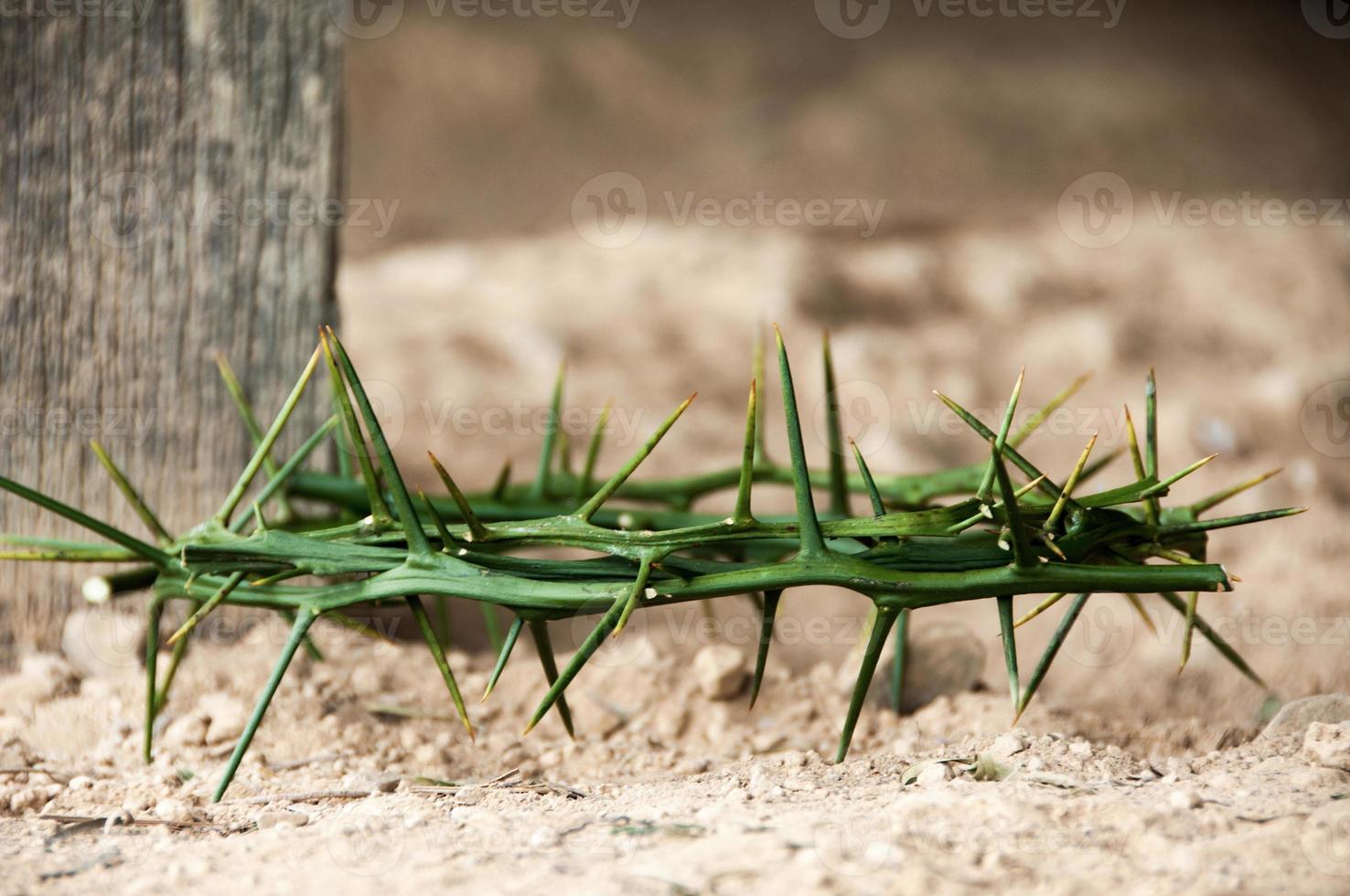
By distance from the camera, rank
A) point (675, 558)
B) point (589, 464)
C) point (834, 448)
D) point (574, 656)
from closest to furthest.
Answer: point (574, 656), point (675, 558), point (834, 448), point (589, 464)

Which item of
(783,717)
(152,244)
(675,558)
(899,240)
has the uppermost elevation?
(899,240)

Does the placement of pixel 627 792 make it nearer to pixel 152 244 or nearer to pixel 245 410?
pixel 245 410

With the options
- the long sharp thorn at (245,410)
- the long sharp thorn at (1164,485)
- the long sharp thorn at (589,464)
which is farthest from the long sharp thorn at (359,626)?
the long sharp thorn at (1164,485)

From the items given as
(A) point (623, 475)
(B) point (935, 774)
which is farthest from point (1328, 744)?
(A) point (623, 475)

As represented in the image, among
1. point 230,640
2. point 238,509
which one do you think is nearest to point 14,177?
point 238,509

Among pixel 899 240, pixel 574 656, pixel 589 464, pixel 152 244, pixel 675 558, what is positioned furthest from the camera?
pixel 899 240

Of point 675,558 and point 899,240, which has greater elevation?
point 899,240

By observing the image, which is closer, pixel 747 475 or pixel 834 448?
pixel 747 475

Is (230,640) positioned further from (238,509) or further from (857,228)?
(857,228)
